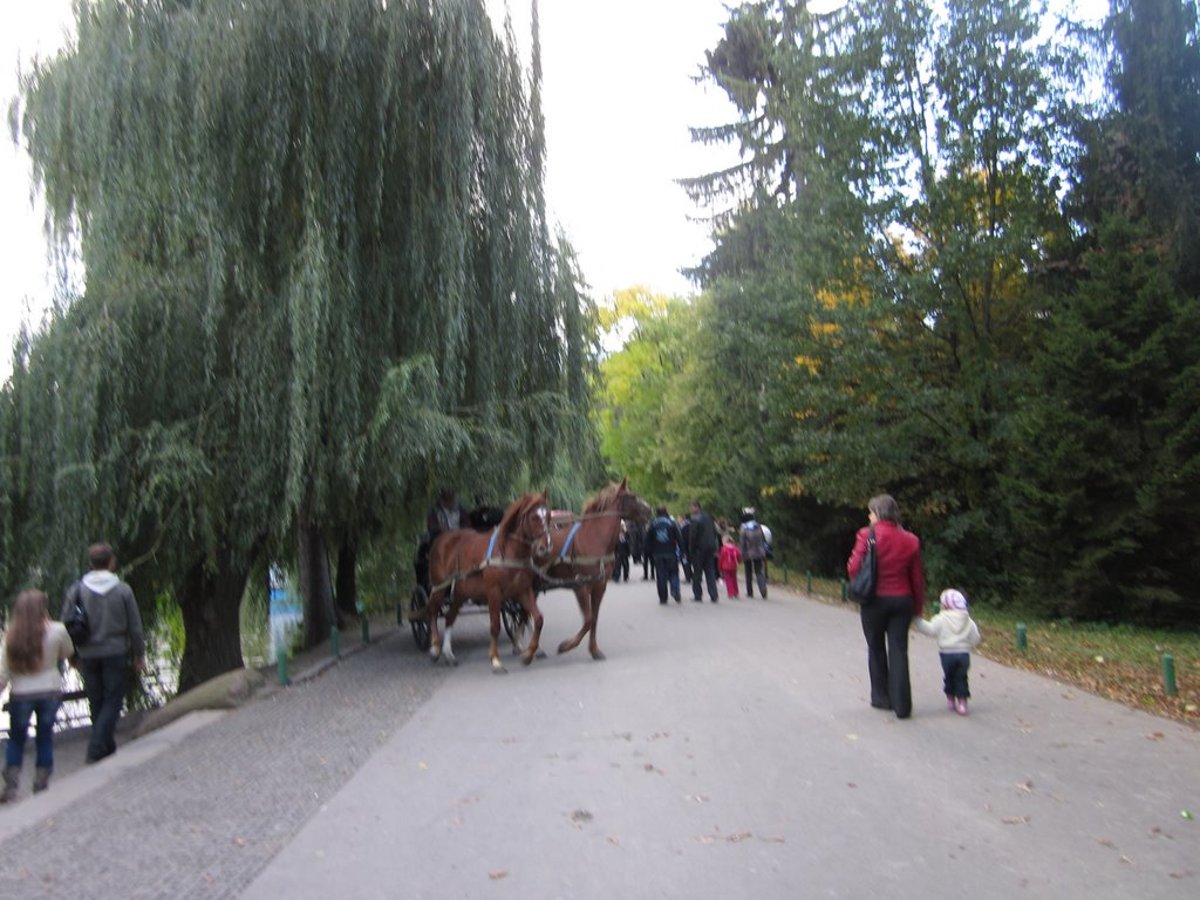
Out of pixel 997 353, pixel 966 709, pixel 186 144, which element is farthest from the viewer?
pixel 997 353

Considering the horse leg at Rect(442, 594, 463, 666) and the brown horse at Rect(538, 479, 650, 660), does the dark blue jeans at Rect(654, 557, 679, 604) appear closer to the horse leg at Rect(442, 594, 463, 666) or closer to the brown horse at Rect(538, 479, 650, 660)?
the brown horse at Rect(538, 479, 650, 660)

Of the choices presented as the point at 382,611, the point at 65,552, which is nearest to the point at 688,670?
the point at 65,552

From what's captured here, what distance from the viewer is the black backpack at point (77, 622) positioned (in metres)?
8.84

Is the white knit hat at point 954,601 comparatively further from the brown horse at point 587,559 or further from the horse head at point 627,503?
the horse head at point 627,503

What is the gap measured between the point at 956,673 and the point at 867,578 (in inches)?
48.3

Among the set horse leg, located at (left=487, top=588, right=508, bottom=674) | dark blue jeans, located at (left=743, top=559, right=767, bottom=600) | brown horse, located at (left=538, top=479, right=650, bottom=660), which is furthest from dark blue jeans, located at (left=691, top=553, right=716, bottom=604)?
horse leg, located at (left=487, top=588, right=508, bottom=674)

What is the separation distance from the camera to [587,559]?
44.3ft

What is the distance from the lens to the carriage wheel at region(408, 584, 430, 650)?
48.6 ft

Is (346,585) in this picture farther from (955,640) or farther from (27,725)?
(955,640)

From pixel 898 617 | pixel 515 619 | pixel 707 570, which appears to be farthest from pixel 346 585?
pixel 898 617

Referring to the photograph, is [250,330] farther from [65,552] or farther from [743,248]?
[743,248]

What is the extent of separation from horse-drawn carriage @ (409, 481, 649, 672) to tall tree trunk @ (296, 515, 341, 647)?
10.0 feet

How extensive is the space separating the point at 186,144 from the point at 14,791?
7956mm

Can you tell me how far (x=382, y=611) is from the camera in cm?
2450
